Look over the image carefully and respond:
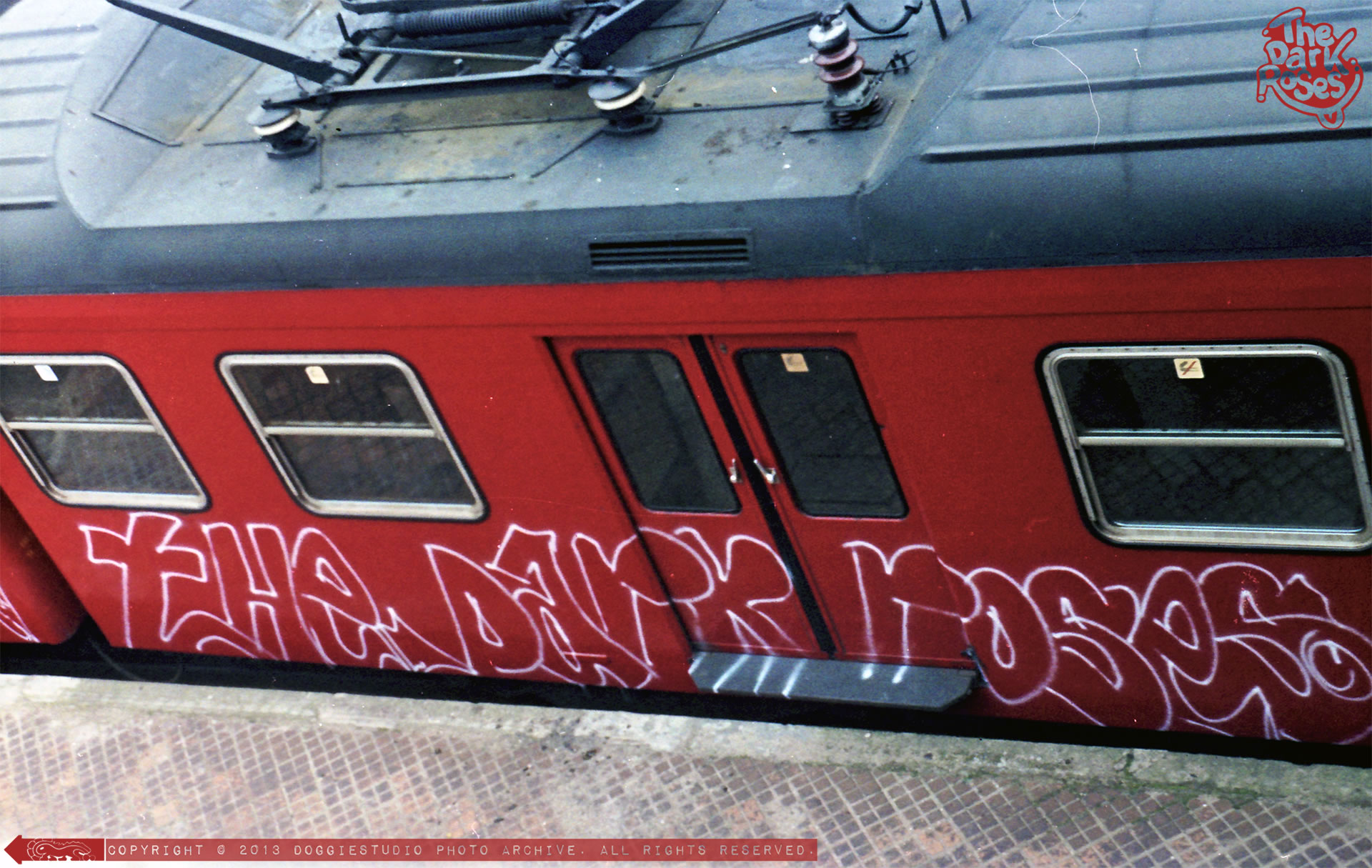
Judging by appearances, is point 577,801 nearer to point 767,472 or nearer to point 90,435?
point 767,472

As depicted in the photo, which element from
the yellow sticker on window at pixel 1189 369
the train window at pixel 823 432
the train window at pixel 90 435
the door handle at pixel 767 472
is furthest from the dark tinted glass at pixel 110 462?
the yellow sticker on window at pixel 1189 369

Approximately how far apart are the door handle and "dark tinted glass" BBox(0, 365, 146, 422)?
2.57 meters

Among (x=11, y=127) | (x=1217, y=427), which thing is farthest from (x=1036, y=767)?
(x=11, y=127)

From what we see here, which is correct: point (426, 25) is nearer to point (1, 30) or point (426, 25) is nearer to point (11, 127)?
point (11, 127)

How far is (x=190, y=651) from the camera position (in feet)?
22.0

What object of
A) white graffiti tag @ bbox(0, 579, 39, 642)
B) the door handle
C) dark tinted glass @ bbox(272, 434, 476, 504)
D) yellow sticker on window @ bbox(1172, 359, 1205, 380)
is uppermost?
yellow sticker on window @ bbox(1172, 359, 1205, 380)

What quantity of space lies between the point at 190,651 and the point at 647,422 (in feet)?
10.2

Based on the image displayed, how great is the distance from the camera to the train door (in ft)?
Answer: 14.8

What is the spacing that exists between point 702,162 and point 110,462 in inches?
123

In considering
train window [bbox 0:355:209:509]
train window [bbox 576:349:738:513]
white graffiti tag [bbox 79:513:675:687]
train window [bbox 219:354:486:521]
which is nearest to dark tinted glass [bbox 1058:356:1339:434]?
train window [bbox 576:349:738:513]

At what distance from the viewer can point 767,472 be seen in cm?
473

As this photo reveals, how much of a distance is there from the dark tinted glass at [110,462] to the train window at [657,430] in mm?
2035
